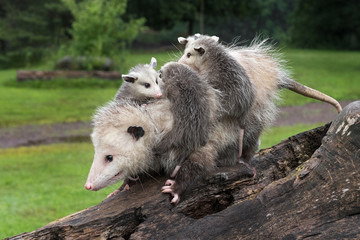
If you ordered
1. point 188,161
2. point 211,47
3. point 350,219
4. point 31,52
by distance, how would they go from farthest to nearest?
1. point 31,52
2. point 211,47
3. point 188,161
4. point 350,219

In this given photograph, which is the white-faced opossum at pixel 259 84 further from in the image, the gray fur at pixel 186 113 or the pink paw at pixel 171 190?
the pink paw at pixel 171 190

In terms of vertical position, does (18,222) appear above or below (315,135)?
below

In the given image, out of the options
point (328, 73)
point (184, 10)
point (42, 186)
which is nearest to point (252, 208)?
point (42, 186)

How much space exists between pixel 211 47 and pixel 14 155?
8.70m

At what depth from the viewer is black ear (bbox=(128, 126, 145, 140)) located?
10.4ft

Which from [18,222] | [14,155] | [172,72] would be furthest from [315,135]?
[14,155]

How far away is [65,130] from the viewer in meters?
13.4

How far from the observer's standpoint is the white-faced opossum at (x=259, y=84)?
379 centimetres

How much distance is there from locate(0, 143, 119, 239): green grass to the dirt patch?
69 cm

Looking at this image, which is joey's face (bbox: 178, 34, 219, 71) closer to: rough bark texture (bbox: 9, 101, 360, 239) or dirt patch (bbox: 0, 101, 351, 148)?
rough bark texture (bbox: 9, 101, 360, 239)

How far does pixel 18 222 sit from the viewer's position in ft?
22.0

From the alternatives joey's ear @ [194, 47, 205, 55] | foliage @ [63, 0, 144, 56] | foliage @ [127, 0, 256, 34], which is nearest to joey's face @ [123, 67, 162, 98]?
joey's ear @ [194, 47, 205, 55]

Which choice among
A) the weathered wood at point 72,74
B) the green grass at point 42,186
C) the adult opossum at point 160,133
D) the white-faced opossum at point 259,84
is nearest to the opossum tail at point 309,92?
the white-faced opossum at point 259,84

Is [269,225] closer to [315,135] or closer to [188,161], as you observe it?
[188,161]
